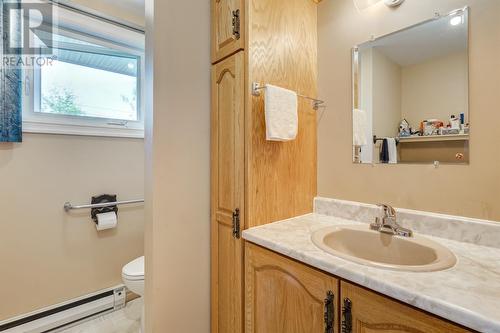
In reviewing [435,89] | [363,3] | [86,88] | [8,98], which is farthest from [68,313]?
[363,3]

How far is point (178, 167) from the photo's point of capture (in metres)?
1.11

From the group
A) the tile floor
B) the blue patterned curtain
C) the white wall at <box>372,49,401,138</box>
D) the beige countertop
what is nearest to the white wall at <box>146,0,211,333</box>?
the beige countertop

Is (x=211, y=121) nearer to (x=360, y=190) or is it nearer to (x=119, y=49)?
(x=360, y=190)

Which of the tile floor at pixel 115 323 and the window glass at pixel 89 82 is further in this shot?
the window glass at pixel 89 82

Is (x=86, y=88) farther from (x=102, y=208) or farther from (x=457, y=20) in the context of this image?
(x=457, y=20)

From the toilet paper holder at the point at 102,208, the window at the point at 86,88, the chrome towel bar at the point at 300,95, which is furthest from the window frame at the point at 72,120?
the chrome towel bar at the point at 300,95

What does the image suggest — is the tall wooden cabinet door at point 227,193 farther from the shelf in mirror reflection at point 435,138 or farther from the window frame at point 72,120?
the window frame at point 72,120

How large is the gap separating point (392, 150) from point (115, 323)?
2061 millimetres

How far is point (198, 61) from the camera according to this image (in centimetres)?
119

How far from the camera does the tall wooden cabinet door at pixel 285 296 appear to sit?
740 millimetres

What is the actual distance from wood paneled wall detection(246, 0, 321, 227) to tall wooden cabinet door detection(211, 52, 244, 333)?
0.05 metres

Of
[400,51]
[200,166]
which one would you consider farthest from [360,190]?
[200,166]

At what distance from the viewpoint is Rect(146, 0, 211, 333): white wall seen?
104 cm

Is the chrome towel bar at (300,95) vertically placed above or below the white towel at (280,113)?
above
